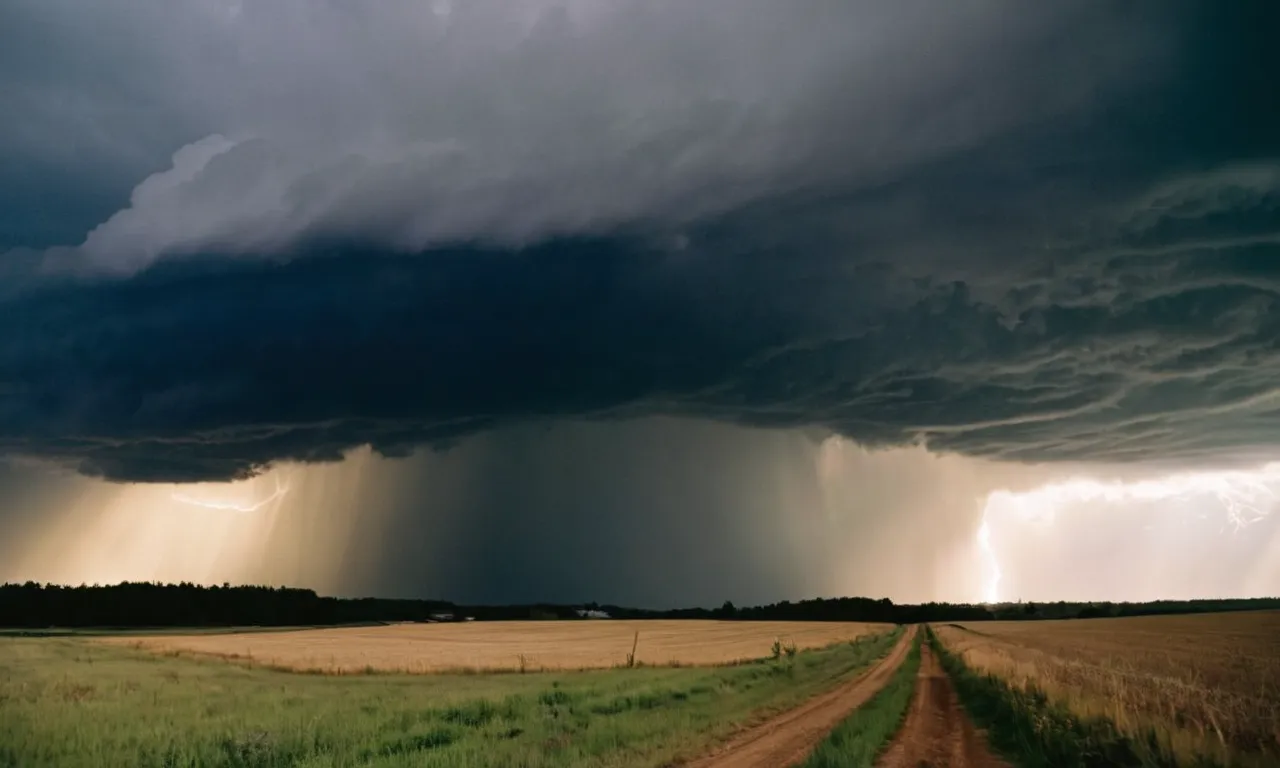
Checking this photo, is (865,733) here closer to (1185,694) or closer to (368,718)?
(1185,694)

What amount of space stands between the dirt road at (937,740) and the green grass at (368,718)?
4498 millimetres

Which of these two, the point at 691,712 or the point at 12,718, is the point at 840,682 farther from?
the point at 12,718

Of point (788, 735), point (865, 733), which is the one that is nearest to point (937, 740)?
point (865, 733)

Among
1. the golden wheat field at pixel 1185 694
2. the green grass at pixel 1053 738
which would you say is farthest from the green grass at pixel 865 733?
the golden wheat field at pixel 1185 694

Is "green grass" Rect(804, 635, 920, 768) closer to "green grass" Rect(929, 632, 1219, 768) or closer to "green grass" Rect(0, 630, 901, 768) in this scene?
"green grass" Rect(929, 632, 1219, 768)

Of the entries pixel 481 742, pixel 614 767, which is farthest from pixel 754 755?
pixel 481 742

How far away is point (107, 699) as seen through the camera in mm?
29703

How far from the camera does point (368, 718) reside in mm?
23891

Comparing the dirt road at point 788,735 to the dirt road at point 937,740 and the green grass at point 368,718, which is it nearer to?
the green grass at point 368,718

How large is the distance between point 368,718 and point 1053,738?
1855cm

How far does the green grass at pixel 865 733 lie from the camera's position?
632 inches

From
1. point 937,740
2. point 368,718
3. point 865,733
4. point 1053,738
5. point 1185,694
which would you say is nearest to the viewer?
point 1053,738

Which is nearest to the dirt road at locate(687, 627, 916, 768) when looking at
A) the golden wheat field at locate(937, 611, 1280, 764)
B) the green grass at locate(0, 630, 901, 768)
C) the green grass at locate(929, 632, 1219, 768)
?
the green grass at locate(0, 630, 901, 768)

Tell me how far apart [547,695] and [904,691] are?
15.3 metres
